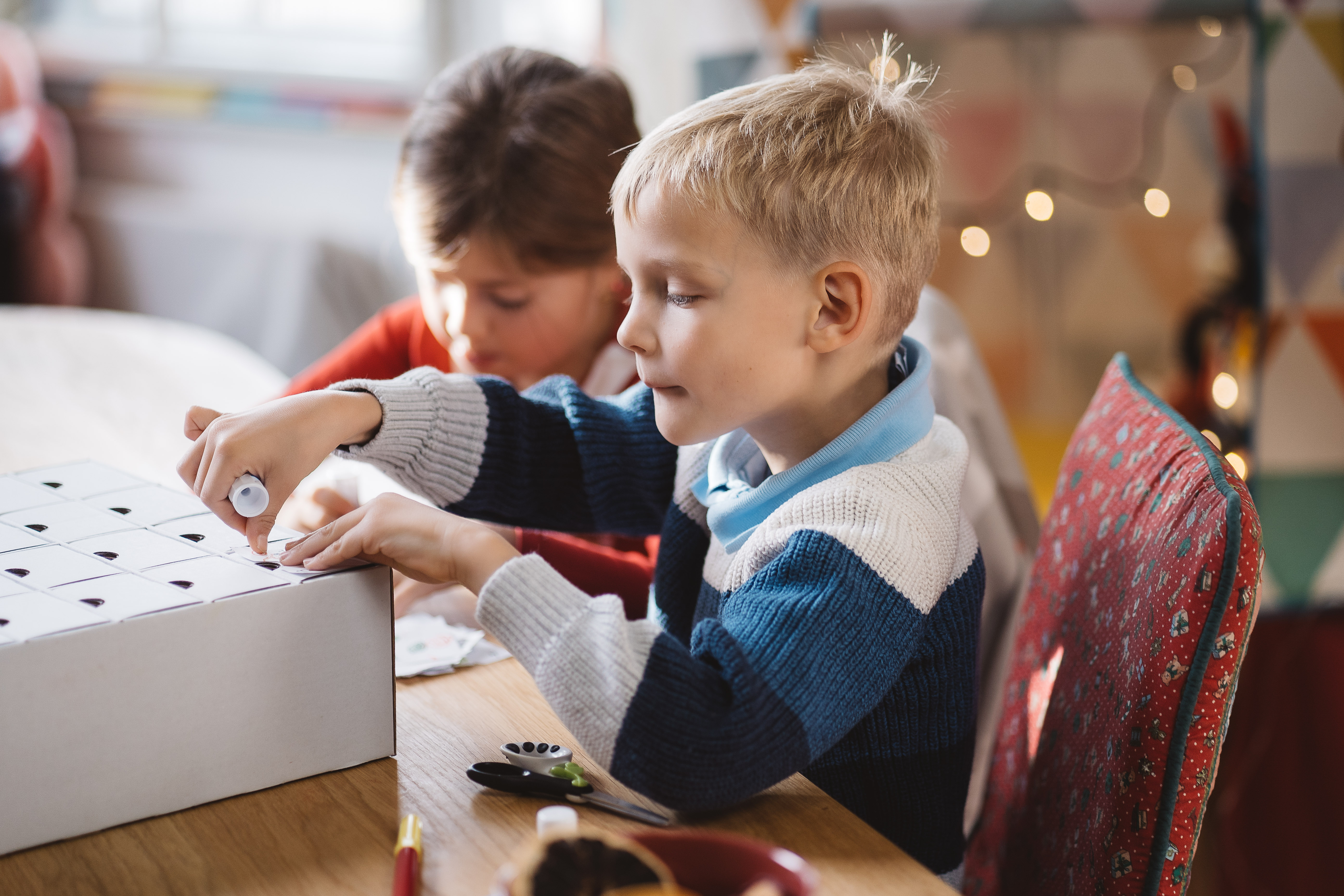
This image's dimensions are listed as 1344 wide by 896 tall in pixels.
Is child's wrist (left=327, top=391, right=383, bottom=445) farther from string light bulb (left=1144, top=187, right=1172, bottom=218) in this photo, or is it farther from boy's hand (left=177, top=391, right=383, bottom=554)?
string light bulb (left=1144, top=187, right=1172, bottom=218)

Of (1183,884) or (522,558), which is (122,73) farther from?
(1183,884)

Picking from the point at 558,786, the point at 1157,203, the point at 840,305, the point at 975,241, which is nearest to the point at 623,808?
the point at 558,786

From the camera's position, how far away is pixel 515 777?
66cm

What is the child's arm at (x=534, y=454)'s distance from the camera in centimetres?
92

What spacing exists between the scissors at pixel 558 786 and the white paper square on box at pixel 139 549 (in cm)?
21

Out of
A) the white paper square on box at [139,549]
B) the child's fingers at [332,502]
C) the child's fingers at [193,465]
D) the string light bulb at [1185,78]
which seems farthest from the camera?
the string light bulb at [1185,78]

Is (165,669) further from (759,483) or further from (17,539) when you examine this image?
(759,483)

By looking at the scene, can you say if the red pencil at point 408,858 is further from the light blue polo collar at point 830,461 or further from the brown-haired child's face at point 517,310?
the brown-haired child's face at point 517,310

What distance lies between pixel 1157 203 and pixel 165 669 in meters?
1.54

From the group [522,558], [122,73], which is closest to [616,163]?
[522,558]

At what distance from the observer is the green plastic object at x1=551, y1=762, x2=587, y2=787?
2.17 feet

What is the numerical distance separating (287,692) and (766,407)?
1.15ft

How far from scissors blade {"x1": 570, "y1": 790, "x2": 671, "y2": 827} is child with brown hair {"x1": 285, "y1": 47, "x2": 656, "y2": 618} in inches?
19.1

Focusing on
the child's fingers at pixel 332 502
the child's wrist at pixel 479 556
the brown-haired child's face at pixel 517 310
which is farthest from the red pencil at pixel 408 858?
the brown-haired child's face at pixel 517 310
